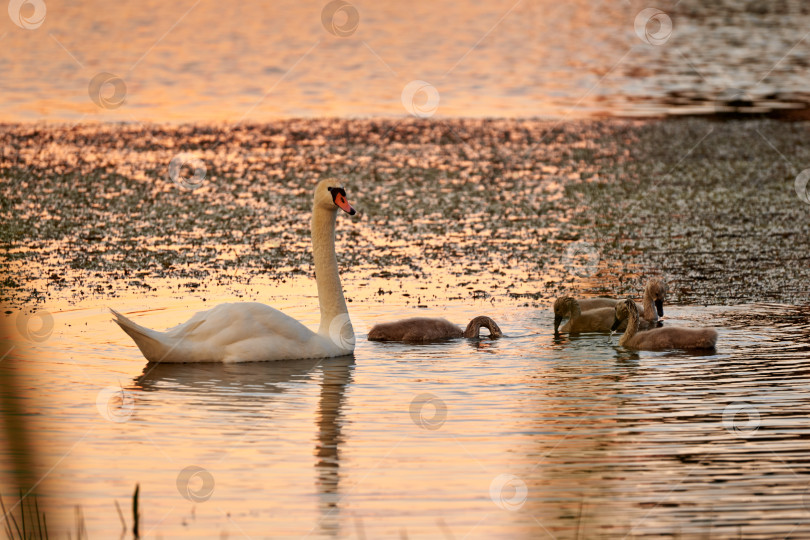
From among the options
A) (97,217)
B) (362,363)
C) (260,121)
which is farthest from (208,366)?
(260,121)

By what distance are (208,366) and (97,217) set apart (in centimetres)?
696

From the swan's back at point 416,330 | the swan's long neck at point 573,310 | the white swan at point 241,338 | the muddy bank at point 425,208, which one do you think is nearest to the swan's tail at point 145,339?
the white swan at point 241,338

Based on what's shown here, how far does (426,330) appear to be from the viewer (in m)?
10.8

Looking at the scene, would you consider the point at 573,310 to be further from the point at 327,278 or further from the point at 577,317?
the point at 327,278

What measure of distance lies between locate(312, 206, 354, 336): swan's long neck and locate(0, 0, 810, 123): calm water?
15.4m

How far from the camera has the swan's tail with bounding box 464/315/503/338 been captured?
10812 mm

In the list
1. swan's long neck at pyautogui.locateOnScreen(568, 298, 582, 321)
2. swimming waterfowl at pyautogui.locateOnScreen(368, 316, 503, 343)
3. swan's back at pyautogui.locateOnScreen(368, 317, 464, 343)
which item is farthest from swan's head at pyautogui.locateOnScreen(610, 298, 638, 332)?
swan's back at pyautogui.locateOnScreen(368, 317, 464, 343)

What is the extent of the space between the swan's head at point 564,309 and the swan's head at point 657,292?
733 millimetres

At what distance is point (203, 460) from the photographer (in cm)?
728

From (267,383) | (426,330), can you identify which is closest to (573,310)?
(426,330)

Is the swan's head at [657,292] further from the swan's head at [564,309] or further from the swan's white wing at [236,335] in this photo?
the swan's white wing at [236,335]

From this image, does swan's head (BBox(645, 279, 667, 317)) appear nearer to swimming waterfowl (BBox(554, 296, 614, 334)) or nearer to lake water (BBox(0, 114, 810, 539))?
lake water (BBox(0, 114, 810, 539))

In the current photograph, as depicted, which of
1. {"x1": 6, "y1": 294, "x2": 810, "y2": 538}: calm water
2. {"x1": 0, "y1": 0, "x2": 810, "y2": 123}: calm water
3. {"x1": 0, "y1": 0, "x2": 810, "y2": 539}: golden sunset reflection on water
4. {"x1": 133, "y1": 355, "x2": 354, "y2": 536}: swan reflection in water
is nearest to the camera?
{"x1": 6, "y1": 294, "x2": 810, "y2": 538}: calm water

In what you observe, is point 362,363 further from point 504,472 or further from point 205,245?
point 205,245
